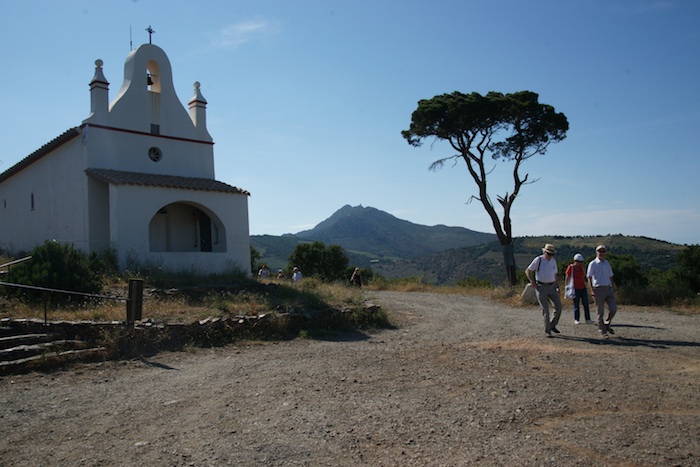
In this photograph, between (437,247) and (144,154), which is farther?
(437,247)

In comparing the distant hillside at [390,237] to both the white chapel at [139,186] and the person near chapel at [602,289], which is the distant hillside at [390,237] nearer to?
the white chapel at [139,186]

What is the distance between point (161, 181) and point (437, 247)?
14496cm

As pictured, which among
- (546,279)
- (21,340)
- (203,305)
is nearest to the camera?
(21,340)

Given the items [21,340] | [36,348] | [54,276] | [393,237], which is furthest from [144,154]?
[393,237]

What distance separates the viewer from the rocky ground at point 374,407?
4.54 m

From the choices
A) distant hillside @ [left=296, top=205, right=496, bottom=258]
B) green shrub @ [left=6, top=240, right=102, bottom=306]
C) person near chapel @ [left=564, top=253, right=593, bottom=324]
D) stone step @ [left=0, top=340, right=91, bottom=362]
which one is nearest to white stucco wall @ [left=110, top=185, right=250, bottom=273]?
A: green shrub @ [left=6, top=240, right=102, bottom=306]

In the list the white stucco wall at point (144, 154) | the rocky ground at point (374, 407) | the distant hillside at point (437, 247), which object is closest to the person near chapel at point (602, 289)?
the rocky ground at point (374, 407)

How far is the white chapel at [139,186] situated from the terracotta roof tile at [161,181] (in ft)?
0.12

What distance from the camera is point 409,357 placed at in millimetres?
8727

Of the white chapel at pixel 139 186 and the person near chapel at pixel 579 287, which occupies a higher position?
the white chapel at pixel 139 186

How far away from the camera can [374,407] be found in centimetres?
584

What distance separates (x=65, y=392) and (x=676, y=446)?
6.64m

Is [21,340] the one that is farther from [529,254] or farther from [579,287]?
[529,254]

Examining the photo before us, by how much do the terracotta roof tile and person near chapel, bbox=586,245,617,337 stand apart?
38.6ft
